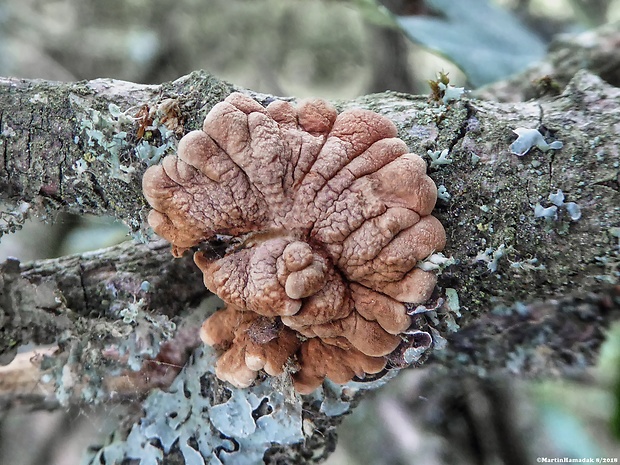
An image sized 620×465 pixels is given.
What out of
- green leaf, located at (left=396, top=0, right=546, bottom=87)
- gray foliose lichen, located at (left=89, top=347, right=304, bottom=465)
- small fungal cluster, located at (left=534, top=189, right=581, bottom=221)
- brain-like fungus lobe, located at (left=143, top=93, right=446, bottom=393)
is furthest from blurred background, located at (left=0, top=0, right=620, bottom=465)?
small fungal cluster, located at (left=534, top=189, right=581, bottom=221)

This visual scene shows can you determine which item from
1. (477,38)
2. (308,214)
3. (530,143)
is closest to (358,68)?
(477,38)

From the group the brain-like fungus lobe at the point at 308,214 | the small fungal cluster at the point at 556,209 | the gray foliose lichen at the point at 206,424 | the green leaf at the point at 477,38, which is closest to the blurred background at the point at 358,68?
the green leaf at the point at 477,38

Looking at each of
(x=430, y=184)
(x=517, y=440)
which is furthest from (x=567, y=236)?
(x=517, y=440)

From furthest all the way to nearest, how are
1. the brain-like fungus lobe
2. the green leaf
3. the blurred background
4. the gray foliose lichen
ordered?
the blurred background, the green leaf, the gray foliose lichen, the brain-like fungus lobe

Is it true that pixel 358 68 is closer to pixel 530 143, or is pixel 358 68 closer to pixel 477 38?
pixel 477 38

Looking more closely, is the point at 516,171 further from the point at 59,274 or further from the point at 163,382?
the point at 59,274

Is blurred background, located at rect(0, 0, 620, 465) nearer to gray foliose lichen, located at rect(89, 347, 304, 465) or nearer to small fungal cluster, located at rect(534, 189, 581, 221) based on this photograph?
gray foliose lichen, located at rect(89, 347, 304, 465)

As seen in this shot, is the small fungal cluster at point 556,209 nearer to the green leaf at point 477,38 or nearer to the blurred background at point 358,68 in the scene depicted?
the blurred background at point 358,68
